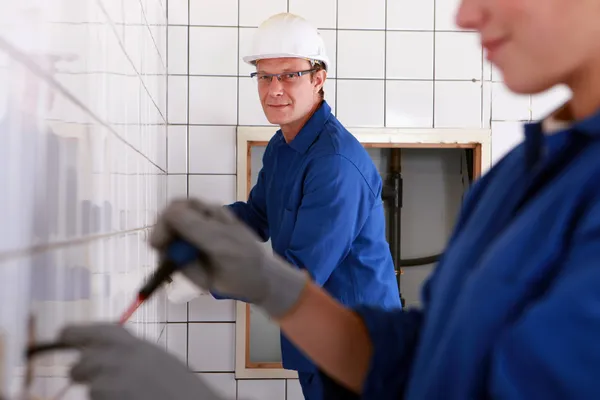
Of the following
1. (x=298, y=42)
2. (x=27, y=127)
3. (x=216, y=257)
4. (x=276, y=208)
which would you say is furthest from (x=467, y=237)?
(x=298, y=42)

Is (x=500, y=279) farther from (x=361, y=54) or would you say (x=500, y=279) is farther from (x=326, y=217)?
(x=361, y=54)

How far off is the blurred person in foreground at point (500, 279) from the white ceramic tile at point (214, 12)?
6.91ft

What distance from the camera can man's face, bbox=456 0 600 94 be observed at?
724mm

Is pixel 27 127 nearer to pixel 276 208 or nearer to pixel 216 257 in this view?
pixel 216 257

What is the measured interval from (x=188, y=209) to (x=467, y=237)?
36 centimetres

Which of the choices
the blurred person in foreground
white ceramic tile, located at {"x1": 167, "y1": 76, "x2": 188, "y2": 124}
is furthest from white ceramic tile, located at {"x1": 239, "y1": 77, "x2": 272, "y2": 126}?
the blurred person in foreground

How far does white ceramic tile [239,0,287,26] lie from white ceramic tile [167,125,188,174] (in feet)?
1.68

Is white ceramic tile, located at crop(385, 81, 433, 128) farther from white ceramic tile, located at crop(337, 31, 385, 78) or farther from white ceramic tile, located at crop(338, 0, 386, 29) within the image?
white ceramic tile, located at crop(338, 0, 386, 29)

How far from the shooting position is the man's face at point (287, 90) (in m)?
2.29

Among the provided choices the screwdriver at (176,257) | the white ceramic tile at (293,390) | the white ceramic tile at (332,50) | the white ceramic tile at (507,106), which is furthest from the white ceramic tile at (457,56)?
the screwdriver at (176,257)

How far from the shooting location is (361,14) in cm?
296

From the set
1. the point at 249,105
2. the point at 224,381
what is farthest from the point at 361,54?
the point at 224,381

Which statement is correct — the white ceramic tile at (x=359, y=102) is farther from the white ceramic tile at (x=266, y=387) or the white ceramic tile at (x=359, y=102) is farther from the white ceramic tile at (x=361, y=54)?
the white ceramic tile at (x=266, y=387)

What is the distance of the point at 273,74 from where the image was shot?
2352mm
